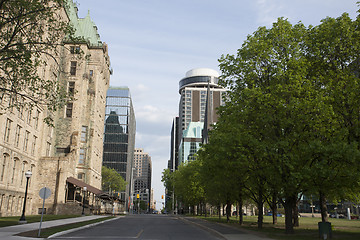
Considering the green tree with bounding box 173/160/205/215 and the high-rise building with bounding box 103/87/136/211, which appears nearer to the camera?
the green tree with bounding box 173/160/205/215

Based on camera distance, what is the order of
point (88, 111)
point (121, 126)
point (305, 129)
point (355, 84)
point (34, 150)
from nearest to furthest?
point (355, 84), point (305, 129), point (34, 150), point (88, 111), point (121, 126)

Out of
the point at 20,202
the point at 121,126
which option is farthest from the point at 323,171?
the point at 121,126

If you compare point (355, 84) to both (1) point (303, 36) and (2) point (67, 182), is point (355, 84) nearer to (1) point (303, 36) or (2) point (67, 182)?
(1) point (303, 36)

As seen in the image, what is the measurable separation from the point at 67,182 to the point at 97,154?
23454mm

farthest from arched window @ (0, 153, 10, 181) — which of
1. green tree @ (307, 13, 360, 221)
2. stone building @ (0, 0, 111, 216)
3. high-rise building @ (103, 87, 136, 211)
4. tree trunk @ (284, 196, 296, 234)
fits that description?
high-rise building @ (103, 87, 136, 211)

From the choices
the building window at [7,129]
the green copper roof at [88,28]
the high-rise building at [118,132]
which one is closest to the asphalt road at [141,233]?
the building window at [7,129]

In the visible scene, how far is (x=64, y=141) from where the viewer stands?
62.8 metres

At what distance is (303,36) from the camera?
77.6ft

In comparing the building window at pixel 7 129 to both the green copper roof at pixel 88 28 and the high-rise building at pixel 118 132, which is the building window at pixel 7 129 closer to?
the green copper roof at pixel 88 28

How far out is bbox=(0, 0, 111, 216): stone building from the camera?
38250 mm

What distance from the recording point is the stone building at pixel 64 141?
125 ft

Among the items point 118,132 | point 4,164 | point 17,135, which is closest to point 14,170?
point 4,164

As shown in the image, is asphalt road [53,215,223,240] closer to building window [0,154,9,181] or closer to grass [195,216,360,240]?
grass [195,216,360,240]

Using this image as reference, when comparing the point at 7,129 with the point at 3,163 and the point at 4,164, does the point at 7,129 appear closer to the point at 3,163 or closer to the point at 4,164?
the point at 3,163
